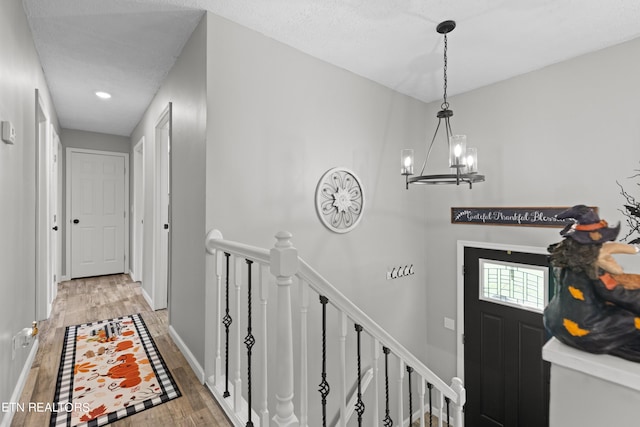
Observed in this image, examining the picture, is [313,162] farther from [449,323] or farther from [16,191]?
[449,323]

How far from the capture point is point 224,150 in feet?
6.82

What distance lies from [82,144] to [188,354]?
447 cm

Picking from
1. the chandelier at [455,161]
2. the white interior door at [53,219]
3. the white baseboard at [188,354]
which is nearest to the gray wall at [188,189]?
the white baseboard at [188,354]

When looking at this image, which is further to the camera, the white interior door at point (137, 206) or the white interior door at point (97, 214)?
the white interior door at point (97, 214)

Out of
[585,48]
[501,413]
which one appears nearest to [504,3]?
[585,48]

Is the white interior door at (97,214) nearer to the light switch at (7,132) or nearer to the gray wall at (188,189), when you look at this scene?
the gray wall at (188,189)

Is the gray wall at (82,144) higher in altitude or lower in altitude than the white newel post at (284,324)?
higher

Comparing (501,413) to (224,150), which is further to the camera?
(501,413)

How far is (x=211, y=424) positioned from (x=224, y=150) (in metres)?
1.59

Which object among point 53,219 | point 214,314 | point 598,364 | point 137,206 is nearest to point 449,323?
point 214,314

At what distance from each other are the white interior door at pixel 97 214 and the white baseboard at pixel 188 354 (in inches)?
131

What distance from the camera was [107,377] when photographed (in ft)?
6.55

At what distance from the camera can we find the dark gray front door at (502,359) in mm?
2852

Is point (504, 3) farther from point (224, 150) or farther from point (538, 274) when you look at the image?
point (538, 274)
